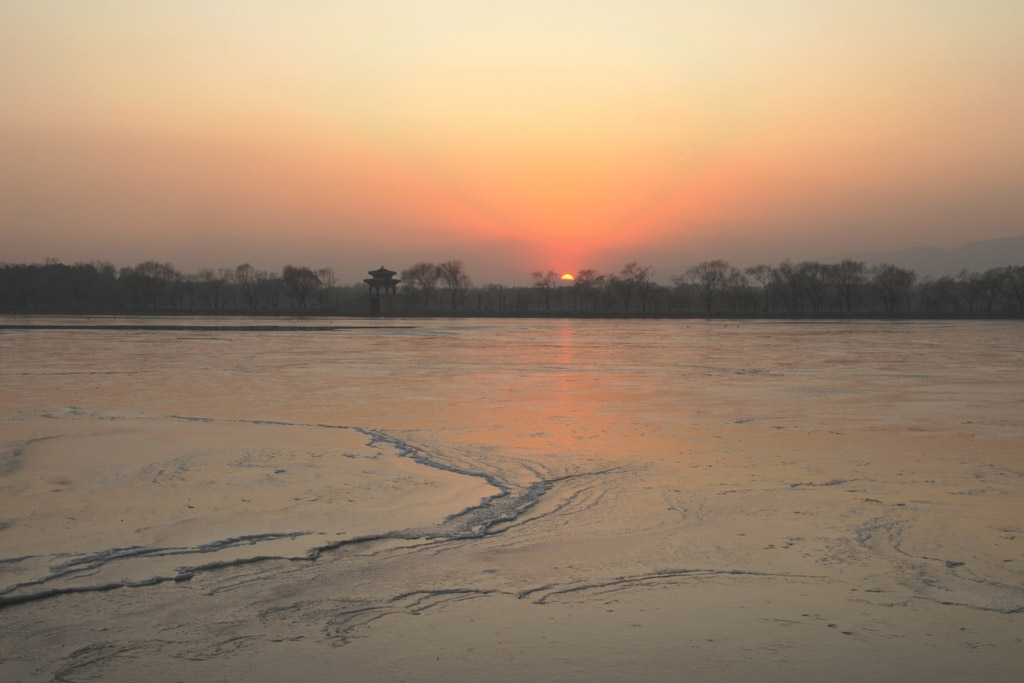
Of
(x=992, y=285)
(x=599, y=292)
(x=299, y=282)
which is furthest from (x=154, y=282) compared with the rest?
(x=992, y=285)

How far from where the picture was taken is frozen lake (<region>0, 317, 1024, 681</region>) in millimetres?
4055

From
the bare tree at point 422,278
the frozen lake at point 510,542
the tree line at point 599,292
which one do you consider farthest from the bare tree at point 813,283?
the frozen lake at point 510,542

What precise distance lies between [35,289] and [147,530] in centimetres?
12639

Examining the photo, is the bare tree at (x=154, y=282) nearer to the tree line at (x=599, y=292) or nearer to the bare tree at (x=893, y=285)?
the tree line at (x=599, y=292)

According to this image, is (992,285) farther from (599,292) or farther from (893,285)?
(599,292)

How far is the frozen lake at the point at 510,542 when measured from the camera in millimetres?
4055

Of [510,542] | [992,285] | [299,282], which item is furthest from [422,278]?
[510,542]

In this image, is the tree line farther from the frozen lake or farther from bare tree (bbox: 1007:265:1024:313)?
the frozen lake

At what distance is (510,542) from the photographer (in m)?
5.87

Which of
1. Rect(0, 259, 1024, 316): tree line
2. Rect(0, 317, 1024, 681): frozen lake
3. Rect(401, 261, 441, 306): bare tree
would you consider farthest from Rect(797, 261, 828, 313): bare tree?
Rect(0, 317, 1024, 681): frozen lake

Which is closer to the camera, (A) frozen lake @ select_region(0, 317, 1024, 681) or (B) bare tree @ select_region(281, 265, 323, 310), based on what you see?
(A) frozen lake @ select_region(0, 317, 1024, 681)

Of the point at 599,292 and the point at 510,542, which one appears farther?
the point at 599,292

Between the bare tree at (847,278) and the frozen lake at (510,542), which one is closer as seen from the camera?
the frozen lake at (510,542)

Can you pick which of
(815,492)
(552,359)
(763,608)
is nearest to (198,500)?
(763,608)
